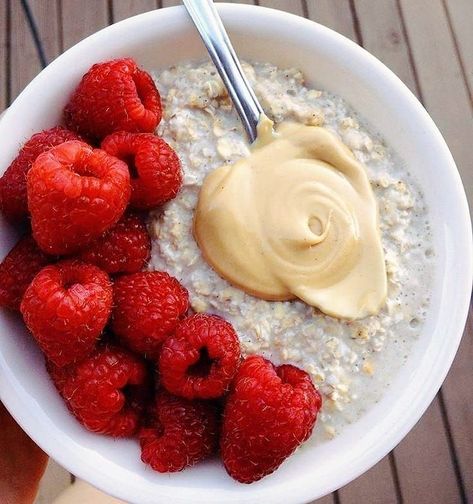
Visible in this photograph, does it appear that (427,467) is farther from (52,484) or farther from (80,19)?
(80,19)

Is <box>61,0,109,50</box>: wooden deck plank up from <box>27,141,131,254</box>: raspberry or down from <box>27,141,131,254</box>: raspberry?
down

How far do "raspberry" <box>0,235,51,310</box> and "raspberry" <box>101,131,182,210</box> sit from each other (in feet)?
0.41

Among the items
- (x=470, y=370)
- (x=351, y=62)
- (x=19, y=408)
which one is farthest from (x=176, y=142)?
(x=470, y=370)

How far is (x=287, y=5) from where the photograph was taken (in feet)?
4.42

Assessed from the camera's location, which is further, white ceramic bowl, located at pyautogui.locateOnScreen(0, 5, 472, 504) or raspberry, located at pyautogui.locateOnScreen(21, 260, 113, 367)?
white ceramic bowl, located at pyautogui.locateOnScreen(0, 5, 472, 504)

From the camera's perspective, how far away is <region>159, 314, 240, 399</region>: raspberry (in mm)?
792

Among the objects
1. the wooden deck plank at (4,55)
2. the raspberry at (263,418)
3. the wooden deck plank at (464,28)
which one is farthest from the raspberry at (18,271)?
the wooden deck plank at (464,28)

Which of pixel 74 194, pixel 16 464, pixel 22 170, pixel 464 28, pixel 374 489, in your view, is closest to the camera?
pixel 74 194

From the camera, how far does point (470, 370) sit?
50.3 inches

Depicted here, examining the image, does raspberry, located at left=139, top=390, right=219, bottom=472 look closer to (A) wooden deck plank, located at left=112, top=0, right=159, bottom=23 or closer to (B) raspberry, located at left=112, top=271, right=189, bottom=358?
(B) raspberry, located at left=112, top=271, right=189, bottom=358

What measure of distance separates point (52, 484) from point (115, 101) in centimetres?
77

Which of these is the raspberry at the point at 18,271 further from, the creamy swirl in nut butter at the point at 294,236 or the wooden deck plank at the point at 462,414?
the wooden deck plank at the point at 462,414

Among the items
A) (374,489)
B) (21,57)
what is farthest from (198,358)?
(21,57)

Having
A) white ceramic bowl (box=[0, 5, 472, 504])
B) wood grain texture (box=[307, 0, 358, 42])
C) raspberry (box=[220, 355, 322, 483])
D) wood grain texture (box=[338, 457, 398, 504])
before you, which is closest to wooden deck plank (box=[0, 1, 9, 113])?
white ceramic bowl (box=[0, 5, 472, 504])
